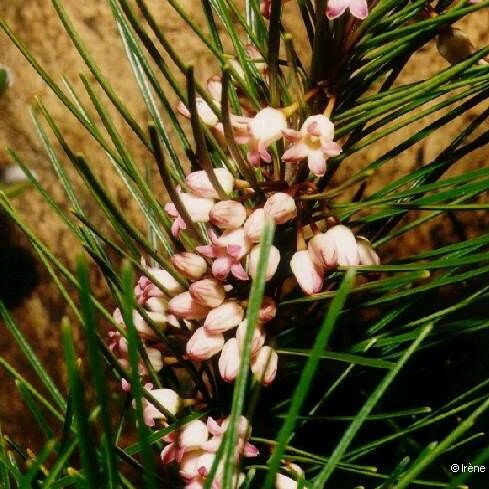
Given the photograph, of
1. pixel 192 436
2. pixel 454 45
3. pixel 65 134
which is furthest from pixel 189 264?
pixel 65 134

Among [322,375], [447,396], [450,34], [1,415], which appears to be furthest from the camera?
[1,415]

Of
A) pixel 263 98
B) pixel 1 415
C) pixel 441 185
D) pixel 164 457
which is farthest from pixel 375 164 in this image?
pixel 1 415

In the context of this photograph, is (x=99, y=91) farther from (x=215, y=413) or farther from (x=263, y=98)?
(x=215, y=413)

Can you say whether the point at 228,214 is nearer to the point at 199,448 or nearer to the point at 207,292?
the point at 207,292

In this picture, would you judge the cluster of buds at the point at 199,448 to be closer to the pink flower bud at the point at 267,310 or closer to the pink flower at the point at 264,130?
the pink flower bud at the point at 267,310

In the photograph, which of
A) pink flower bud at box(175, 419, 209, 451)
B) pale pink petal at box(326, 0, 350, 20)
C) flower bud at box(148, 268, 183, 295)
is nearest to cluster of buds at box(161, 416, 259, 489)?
pink flower bud at box(175, 419, 209, 451)

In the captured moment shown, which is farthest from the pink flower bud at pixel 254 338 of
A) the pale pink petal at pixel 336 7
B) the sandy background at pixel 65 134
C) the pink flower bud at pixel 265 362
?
the sandy background at pixel 65 134

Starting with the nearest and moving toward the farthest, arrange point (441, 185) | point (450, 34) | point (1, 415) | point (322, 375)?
point (441, 185) < point (450, 34) < point (322, 375) < point (1, 415)
